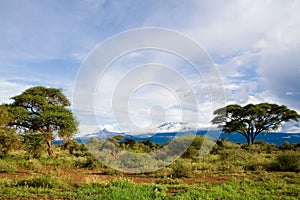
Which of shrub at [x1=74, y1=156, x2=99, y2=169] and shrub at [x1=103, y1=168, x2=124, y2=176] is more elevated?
shrub at [x1=74, y1=156, x2=99, y2=169]

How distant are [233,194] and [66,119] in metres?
14.0

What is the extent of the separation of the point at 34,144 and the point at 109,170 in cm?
720

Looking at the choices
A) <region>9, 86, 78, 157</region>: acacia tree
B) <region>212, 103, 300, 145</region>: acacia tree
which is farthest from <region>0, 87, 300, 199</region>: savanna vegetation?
<region>212, 103, 300, 145</region>: acacia tree

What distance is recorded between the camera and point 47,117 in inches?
745

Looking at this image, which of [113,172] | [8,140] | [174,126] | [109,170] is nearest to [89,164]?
[109,170]

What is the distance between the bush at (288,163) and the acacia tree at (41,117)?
518 inches

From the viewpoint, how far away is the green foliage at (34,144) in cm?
1780

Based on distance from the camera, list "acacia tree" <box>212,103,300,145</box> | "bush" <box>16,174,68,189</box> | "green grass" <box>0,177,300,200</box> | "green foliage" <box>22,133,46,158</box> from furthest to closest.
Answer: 1. "acacia tree" <box>212,103,300,145</box>
2. "green foliage" <box>22,133,46,158</box>
3. "bush" <box>16,174,68,189</box>
4. "green grass" <box>0,177,300,200</box>

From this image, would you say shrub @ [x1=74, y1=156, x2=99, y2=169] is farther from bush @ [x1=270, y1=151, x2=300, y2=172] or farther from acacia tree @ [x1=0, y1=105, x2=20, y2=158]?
bush @ [x1=270, y1=151, x2=300, y2=172]

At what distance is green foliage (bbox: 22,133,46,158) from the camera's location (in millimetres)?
17797

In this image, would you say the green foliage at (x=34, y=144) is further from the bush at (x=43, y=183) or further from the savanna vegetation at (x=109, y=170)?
the bush at (x=43, y=183)

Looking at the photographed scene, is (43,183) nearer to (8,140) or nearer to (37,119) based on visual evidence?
(8,140)

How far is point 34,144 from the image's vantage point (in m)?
18.0

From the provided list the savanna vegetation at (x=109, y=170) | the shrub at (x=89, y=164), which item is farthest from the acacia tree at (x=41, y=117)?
the shrub at (x=89, y=164)
